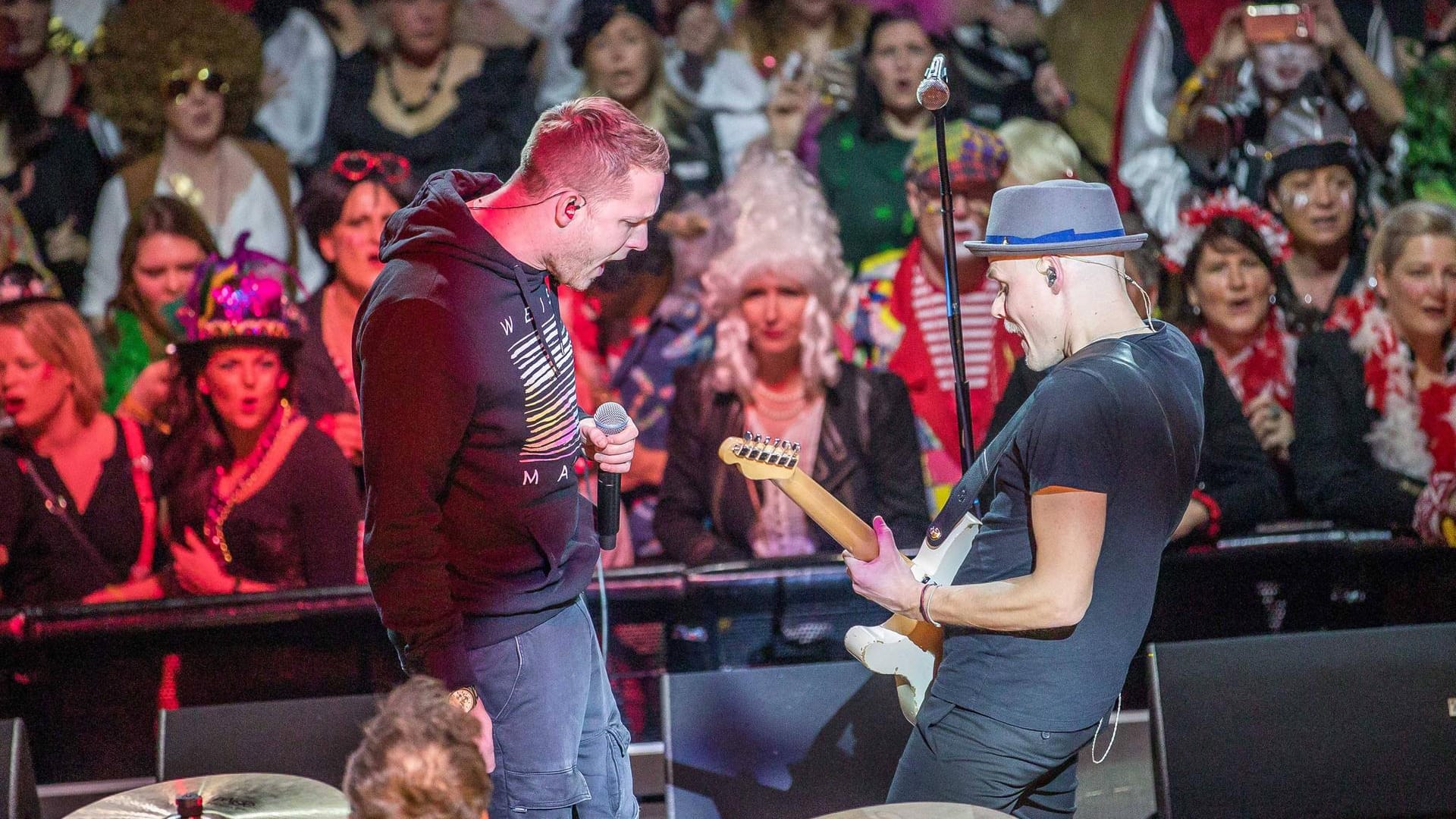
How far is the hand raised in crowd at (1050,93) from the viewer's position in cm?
630

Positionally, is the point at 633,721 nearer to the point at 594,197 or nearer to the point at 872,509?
the point at 872,509

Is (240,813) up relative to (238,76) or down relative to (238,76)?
down

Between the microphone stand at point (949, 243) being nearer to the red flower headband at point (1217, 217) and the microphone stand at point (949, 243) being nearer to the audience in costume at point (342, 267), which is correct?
the audience in costume at point (342, 267)

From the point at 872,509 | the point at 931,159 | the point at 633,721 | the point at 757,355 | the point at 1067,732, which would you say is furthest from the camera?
the point at 931,159

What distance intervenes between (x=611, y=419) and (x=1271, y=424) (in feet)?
14.7

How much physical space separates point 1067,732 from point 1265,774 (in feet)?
3.79

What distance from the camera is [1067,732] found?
7.27 ft

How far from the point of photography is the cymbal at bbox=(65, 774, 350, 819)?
235cm

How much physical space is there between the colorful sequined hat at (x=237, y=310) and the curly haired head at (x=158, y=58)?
1114mm

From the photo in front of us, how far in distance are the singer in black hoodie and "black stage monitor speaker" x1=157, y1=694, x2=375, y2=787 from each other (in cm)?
104

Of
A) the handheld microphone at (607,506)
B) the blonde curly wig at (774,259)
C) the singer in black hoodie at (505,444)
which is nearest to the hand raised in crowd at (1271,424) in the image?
the blonde curly wig at (774,259)

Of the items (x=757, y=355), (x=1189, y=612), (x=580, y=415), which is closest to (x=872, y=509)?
(x=757, y=355)

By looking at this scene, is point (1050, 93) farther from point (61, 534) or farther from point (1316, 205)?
point (61, 534)

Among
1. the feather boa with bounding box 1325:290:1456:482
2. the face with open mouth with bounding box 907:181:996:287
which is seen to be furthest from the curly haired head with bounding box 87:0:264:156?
the feather boa with bounding box 1325:290:1456:482
